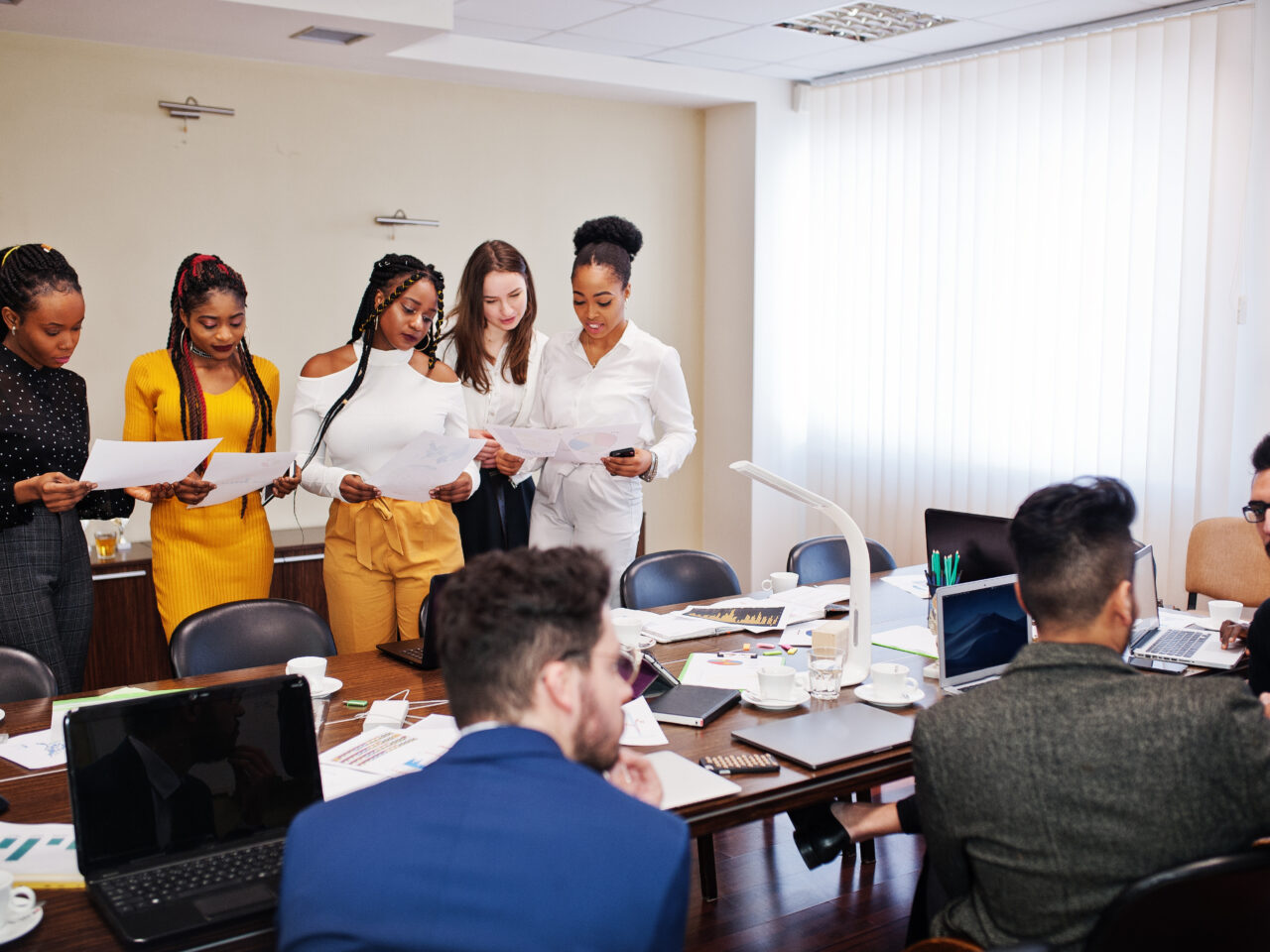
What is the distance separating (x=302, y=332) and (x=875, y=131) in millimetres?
2986

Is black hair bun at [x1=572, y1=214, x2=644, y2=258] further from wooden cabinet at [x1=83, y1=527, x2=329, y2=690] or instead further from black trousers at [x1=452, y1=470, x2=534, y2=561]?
wooden cabinet at [x1=83, y1=527, x2=329, y2=690]

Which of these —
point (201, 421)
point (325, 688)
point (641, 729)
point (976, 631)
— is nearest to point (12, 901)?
point (325, 688)

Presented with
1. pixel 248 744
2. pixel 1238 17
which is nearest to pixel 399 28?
pixel 1238 17

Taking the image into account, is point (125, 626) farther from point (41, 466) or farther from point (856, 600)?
point (856, 600)

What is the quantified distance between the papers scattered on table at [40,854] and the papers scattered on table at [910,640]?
197cm

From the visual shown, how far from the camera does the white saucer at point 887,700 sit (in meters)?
2.54

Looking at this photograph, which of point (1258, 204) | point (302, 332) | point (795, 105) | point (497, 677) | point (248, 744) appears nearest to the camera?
point (497, 677)

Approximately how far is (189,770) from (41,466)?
184cm

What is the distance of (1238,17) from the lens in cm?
438

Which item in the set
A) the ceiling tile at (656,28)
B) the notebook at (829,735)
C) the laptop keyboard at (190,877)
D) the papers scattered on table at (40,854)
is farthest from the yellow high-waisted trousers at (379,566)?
the ceiling tile at (656,28)

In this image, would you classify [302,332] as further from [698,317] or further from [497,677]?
[497,677]

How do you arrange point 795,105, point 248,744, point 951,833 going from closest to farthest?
point 951,833 < point 248,744 < point 795,105

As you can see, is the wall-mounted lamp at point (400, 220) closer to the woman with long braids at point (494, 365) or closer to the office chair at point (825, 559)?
the woman with long braids at point (494, 365)

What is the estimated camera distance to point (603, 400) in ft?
13.7
